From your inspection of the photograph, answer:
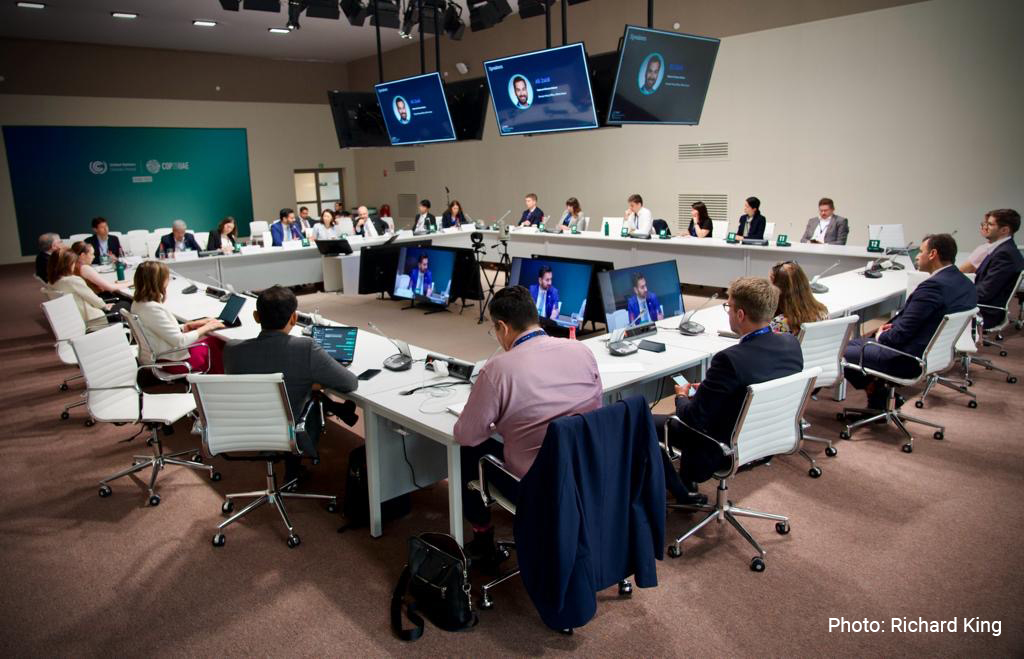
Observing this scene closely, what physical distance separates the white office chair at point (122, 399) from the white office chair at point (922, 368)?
416cm

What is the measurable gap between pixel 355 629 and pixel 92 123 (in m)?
15.1

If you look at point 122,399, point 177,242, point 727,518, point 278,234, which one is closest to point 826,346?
point 727,518

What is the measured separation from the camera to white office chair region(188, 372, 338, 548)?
122 inches

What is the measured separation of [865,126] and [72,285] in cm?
906

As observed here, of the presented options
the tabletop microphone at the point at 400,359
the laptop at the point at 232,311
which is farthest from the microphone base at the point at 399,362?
the laptop at the point at 232,311

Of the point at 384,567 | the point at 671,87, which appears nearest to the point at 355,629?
the point at 384,567

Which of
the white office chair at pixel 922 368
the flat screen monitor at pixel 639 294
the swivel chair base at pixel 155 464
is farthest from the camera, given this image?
the flat screen monitor at pixel 639 294

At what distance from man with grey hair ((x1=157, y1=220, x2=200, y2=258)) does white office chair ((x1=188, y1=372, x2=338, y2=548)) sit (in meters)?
6.38

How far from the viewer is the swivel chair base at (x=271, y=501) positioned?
338cm

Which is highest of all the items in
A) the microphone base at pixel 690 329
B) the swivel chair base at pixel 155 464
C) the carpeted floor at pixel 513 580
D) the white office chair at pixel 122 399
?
the microphone base at pixel 690 329

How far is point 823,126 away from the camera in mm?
9172

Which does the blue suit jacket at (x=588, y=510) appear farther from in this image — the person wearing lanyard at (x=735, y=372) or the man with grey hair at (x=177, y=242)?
the man with grey hair at (x=177, y=242)

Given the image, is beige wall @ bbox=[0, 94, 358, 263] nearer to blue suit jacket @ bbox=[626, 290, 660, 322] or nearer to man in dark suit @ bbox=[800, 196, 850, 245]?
man in dark suit @ bbox=[800, 196, 850, 245]

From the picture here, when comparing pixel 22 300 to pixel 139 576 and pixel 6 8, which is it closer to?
pixel 6 8
